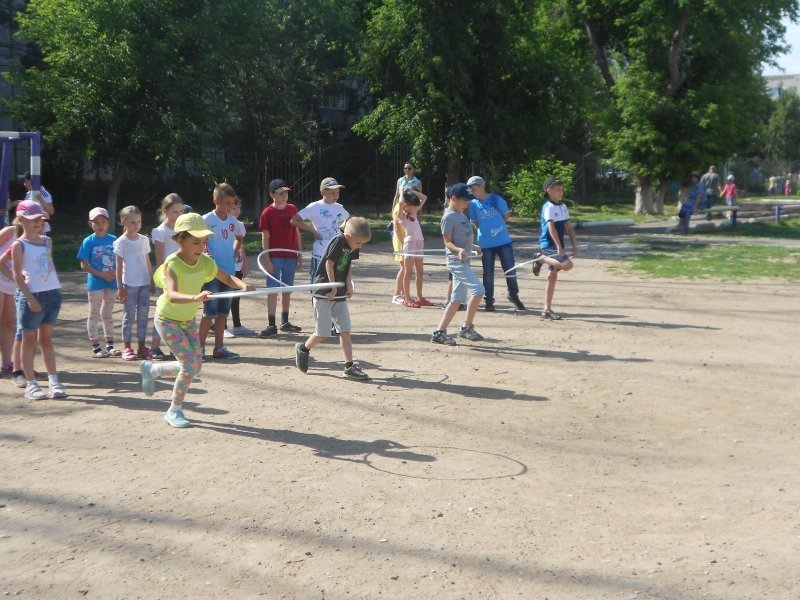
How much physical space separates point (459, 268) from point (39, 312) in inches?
173

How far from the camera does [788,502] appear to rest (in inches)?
217

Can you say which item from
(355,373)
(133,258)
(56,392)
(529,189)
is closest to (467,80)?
(529,189)

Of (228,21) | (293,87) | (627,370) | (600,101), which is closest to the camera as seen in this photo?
(627,370)

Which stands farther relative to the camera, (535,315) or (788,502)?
(535,315)

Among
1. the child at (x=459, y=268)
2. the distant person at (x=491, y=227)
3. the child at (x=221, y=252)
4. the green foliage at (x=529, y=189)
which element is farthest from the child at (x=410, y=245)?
the green foliage at (x=529, y=189)

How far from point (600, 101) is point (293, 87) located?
39.7ft

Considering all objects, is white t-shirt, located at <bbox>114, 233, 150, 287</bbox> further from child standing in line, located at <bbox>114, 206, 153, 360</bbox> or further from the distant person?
the distant person

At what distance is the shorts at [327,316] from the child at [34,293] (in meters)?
2.23

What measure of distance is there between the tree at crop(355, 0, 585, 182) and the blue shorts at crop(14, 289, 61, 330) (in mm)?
18822

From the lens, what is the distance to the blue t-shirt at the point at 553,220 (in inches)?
470

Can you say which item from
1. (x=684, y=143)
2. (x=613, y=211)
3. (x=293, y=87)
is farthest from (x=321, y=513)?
(x=613, y=211)

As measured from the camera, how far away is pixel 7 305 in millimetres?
8773

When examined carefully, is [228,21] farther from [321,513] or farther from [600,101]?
[321,513]

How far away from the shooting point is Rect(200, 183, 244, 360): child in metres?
9.66
